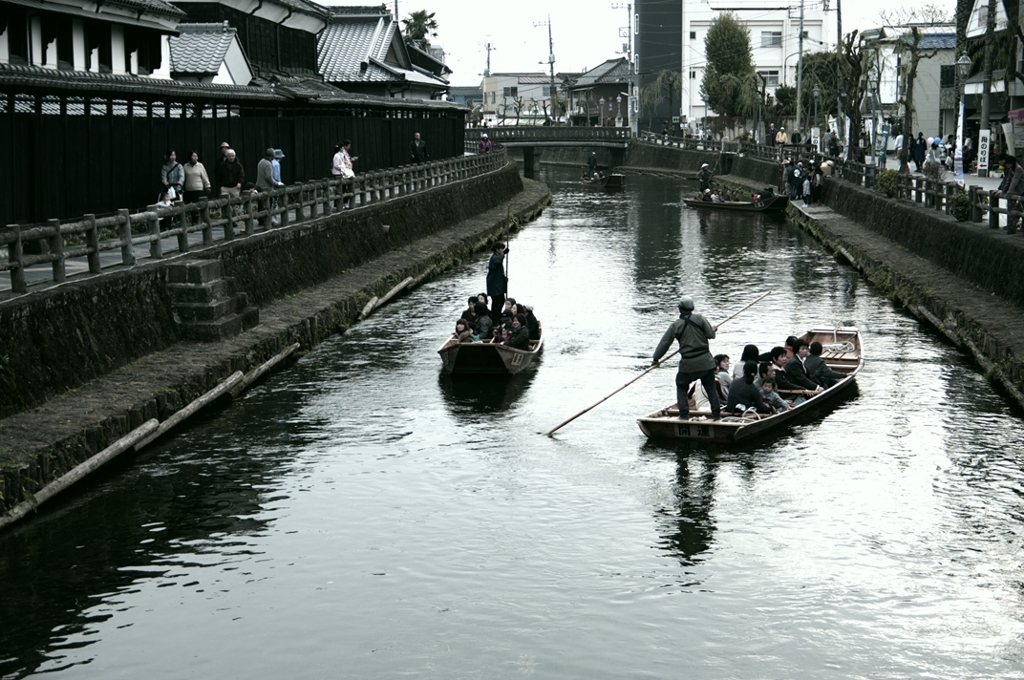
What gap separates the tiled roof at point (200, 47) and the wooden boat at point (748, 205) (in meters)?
24.4

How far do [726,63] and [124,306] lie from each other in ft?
283

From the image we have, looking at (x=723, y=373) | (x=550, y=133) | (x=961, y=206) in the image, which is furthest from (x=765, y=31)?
(x=723, y=373)

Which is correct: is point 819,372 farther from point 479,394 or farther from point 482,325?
point 482,325

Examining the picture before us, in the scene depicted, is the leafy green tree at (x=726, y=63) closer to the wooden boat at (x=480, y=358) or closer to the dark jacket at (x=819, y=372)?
the wooden boat at (x=480, y=358)

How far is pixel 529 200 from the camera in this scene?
63.3 metres

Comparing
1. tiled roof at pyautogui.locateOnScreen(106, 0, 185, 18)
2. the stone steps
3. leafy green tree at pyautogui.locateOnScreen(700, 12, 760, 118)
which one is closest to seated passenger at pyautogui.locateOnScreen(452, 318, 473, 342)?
the stone steps

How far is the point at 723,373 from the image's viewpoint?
20688 millimetres

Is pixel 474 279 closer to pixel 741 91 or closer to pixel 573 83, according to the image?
pixel 741 91

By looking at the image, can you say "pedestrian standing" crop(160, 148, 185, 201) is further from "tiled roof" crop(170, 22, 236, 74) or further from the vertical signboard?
the vertical signboard

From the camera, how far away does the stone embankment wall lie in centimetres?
1788

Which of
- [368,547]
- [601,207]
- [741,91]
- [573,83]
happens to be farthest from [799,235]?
[573,83]

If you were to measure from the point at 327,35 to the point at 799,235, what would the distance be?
28652 mm

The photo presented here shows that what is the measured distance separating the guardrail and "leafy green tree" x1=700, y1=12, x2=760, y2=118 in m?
55.5

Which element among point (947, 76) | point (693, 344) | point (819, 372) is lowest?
point (819, 372)
